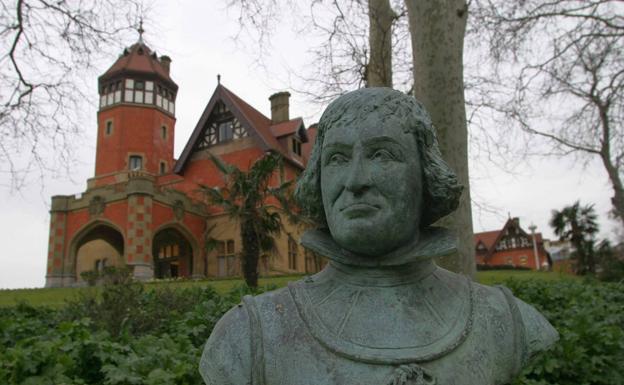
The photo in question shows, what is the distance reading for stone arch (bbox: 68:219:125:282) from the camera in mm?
33688

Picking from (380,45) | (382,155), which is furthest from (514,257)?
(382,155)

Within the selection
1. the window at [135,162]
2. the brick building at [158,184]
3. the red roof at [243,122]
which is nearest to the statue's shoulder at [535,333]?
the brick building at [158,184]

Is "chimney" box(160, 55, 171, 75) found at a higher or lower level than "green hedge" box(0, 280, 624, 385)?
higher

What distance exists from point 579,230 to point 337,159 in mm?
30994

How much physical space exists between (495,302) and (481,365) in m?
0.28

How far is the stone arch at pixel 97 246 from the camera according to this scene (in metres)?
33.7

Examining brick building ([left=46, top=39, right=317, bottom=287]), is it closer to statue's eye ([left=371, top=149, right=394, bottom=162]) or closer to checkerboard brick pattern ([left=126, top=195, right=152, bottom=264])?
checkerboard brick pattern ([left=126, top=195, right=152, bottom=264])

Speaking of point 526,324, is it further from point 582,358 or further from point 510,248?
point 510,248

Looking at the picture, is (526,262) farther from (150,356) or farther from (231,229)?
(150,356)

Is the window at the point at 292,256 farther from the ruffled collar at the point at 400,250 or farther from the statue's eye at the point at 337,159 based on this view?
the statue's eye at the point at 337,159

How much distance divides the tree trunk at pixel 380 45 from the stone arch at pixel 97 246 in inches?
1057

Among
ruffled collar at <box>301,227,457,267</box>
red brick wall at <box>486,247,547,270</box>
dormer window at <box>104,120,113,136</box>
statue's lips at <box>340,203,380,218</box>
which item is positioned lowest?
ruffled collar at <box>301,227,457,267</box>

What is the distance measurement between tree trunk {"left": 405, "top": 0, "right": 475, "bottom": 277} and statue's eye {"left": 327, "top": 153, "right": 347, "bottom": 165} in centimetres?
357

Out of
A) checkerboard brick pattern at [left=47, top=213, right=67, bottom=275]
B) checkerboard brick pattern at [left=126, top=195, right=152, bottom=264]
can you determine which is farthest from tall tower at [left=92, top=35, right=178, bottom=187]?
checkerboard brick pattern at [left=126, top=195, right=152, bottom=264]
